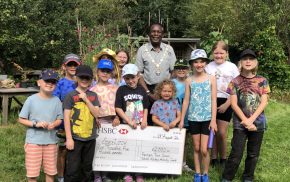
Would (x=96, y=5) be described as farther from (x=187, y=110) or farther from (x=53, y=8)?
(x=187, y=110)

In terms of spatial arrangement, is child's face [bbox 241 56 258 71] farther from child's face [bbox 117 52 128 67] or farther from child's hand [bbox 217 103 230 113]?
child's face [bbox 117 52 128 67]

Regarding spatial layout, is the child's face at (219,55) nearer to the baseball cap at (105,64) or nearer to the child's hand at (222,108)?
the child's hand at (222,108)

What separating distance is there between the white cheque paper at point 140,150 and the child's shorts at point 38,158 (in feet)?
2.42

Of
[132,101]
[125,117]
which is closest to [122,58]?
[132,101]

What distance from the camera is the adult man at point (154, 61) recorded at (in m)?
5.21

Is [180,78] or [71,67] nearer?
[71,67]

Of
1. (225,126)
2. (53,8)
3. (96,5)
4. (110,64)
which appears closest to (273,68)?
(53,8)

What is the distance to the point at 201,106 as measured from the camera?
468 cm

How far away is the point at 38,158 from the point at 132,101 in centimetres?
133

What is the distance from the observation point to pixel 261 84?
4660 mm

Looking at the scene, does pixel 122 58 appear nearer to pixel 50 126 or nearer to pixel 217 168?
pixel 50 126

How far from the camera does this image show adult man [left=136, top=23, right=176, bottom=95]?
5.21 metres

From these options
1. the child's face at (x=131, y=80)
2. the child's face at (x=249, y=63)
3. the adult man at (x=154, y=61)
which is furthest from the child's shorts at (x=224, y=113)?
the child's face at (x=131, y=80)

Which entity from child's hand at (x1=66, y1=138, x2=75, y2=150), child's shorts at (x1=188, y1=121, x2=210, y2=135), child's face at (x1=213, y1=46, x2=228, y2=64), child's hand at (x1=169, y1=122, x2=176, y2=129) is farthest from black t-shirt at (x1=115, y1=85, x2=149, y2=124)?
child's face at (x1=213, y1=46, x2=228, y2=64)
